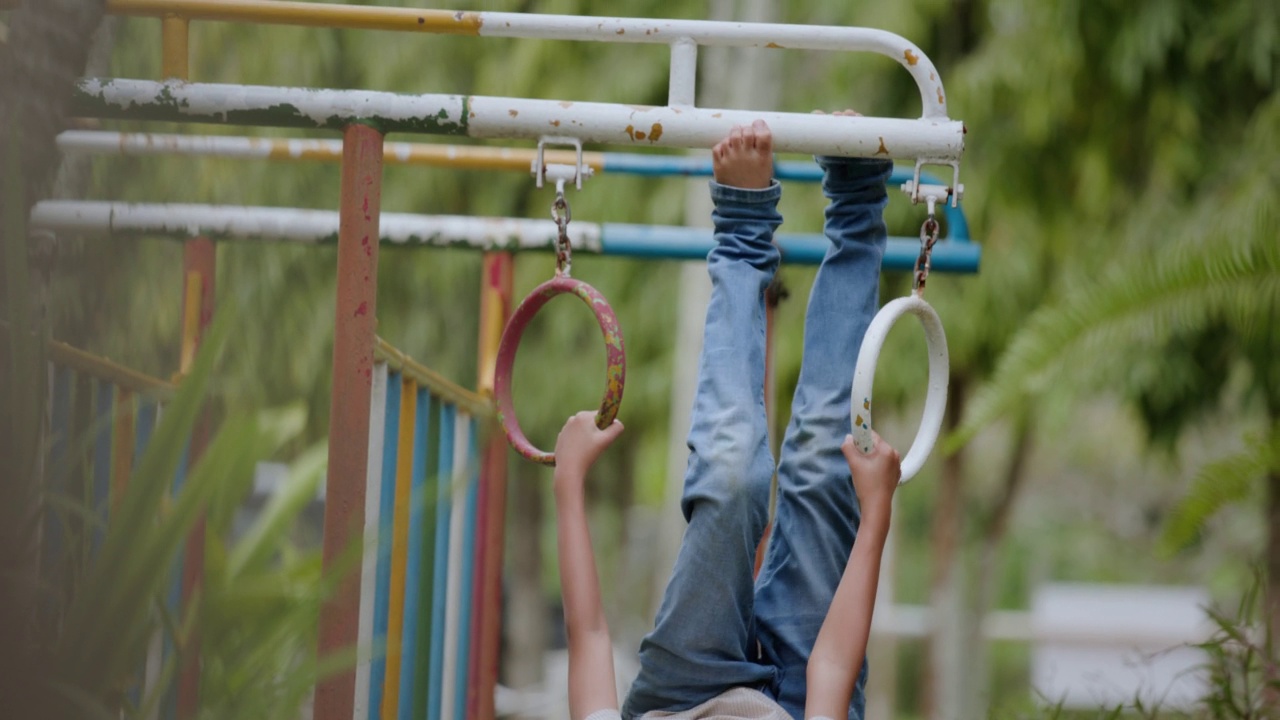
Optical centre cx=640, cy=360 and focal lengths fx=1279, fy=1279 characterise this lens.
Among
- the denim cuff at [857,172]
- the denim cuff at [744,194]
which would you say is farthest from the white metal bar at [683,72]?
the denim cuff at [857,172]

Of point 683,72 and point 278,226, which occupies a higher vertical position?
point 683,72

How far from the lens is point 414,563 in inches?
79.5

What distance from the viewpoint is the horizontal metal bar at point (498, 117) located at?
5.21ft

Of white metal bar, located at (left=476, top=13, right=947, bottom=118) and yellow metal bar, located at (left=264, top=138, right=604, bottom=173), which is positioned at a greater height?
white metal bar, located at (left=476, top=13, right=947, bottom=118)

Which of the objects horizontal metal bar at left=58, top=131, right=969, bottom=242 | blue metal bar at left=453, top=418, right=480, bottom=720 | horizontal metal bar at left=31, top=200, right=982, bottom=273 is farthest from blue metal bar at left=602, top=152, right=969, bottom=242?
blue metal bar at left=453, top=418, right=480, bottom=720

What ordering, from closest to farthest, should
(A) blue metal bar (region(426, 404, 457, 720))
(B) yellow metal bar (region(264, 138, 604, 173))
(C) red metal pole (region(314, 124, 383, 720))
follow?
(C) red metal pole (region(314, 124, 383, 720)), (A) blue metal bar (region(426, 404, 457, 720)), (B) yellow metal bar (region(264, 138, 604, 173))

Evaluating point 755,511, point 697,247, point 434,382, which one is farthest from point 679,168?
point 755,511

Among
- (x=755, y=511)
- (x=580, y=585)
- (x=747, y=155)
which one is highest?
(x=747, y=155)

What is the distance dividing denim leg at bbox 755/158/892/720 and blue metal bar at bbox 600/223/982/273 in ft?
1.52

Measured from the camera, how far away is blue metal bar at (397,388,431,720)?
1.96 meters

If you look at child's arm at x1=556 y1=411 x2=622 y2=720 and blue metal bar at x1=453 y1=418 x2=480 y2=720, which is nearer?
child's arm at x1=556 y1=411 x2=622 y2=720

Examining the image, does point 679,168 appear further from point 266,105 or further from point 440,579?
point 266,105

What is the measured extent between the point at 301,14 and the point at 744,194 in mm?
635

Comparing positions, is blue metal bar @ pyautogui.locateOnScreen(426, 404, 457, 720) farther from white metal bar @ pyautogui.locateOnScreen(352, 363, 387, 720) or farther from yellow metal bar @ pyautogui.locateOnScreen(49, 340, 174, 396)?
yellow metal bar @ pyautogui.locateOnScreen(49, 340, 174, 396)
